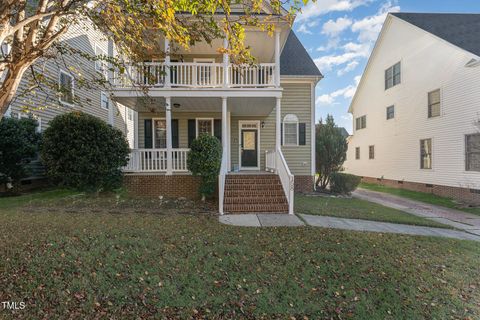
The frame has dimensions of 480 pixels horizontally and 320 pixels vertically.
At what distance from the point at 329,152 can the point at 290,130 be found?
2.47 meters

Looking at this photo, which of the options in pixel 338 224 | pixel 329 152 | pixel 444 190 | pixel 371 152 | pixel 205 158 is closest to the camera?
pixel 338 224

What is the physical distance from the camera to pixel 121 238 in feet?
15.7

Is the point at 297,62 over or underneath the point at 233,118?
over

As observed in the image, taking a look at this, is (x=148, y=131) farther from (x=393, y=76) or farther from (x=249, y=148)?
(x=393, y=76)

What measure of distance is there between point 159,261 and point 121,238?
1265 mm

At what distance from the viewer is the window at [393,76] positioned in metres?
16.0

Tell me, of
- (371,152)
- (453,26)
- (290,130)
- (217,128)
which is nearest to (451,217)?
(290,130)

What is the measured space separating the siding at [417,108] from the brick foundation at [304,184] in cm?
672

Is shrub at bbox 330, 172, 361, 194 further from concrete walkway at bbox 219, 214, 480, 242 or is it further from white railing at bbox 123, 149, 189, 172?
white railing at bbox 123, 149, 189, 172

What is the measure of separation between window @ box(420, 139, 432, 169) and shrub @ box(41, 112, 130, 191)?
15.5 m

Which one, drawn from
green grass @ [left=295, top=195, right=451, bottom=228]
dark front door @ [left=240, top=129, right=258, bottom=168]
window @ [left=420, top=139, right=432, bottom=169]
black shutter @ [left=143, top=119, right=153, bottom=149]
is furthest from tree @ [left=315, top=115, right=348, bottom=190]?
black shutter @ [left=143, top=119, right=153, bottom=149]

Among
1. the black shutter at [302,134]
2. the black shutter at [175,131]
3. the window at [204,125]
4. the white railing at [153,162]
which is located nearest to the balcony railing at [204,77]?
the window at [204,125]

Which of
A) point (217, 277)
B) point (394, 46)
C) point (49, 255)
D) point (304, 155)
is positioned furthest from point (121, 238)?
point (394, 46)

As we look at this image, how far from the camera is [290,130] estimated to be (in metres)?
12.7
